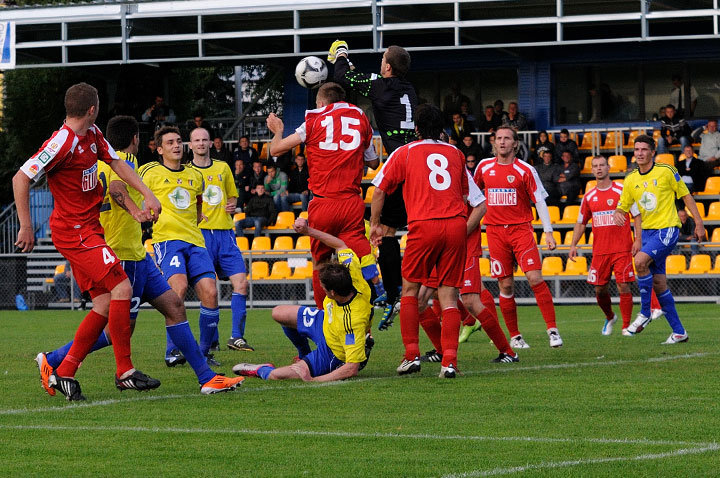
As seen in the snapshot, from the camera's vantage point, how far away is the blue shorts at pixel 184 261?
1067 centimetres

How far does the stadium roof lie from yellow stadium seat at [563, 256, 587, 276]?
4446 millimetres

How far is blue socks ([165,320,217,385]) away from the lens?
802cm

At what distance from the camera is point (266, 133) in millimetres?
32000

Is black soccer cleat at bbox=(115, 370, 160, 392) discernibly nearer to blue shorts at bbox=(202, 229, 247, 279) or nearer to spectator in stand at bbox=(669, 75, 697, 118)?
blue shorts at bbox=(202, 229, 247, 279)

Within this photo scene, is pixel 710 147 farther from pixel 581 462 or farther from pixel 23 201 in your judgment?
pixel 581 462

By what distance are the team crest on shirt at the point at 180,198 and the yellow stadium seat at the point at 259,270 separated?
12.5m

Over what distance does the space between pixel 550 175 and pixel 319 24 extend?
6753mm

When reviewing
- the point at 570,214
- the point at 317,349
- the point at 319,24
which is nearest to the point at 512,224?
the point at 317,349

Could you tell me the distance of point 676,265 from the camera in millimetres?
21406

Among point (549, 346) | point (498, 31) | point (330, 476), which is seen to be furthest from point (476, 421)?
point (498, 31)

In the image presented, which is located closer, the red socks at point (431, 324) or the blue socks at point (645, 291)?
the red socks at point (431, 324)

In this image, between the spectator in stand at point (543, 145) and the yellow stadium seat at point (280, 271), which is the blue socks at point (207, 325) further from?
the spectator in stand at point (543, 145)

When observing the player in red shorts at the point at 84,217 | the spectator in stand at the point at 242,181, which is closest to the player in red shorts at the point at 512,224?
the player in red shorts at the point at 84,217

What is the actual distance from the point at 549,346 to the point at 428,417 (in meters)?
5.50
